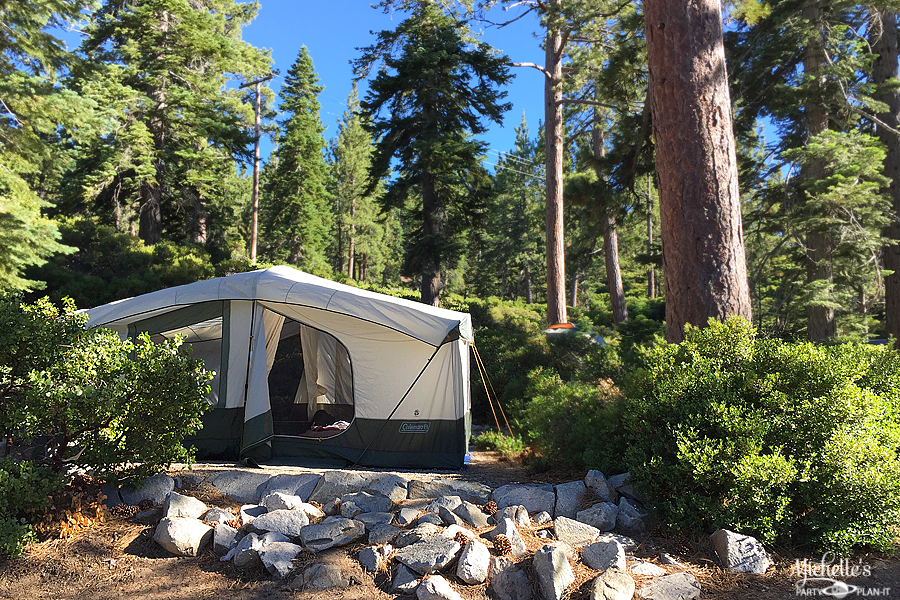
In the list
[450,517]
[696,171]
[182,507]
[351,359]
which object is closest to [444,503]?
[450,517]

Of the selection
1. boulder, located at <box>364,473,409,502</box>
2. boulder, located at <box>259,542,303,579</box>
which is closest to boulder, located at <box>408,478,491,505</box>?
boulder, located at <box>364,473,409,502</box>

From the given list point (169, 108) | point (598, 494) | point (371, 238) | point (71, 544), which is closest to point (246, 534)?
point (71, 544)

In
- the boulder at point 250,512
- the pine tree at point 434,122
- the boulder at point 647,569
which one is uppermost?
the pine tree at point 434,122

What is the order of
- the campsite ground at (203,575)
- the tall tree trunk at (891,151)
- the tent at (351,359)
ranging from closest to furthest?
the campsite ground at (203,575) < the tent at (351,359) < the tall tree trunk at (891,151)

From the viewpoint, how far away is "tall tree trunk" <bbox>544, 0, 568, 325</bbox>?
13.6m

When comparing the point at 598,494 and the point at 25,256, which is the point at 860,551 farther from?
the point at 25,256

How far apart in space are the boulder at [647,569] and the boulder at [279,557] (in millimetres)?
2108

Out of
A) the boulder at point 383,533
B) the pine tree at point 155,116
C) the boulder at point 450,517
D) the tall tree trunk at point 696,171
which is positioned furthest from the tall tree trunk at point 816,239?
the pine tree at point 155,116

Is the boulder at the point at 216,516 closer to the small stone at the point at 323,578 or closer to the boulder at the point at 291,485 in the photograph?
the boulder at the point at 291,485

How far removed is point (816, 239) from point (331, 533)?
9.97m

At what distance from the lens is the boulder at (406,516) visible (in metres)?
3.83

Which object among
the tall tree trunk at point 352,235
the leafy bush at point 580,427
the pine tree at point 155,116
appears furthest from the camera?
the tall tree trunk at point 352,235

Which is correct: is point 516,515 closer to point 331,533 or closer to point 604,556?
point 604,556

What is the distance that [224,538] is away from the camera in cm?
367
